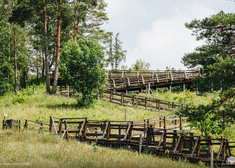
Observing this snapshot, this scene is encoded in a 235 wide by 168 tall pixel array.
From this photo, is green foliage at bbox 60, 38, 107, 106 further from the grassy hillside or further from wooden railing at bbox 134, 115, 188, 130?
wooden railing at bbox 134, 115, 188, 130

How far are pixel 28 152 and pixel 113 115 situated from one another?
45.9 feet

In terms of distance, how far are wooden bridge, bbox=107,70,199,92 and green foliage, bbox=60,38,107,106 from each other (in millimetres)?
7255

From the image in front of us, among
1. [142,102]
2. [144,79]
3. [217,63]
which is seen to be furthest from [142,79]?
[217,63]

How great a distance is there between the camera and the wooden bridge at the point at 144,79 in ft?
109

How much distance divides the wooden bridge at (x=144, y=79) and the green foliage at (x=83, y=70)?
7.26 metres

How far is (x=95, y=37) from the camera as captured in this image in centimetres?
3644

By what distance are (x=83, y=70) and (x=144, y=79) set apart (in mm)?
12504

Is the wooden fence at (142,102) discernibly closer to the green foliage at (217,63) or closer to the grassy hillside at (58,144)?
the grassy hillside at (58,144)

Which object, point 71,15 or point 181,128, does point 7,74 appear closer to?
point 71,15

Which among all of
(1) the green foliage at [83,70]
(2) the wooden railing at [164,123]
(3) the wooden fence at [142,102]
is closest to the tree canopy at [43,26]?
(1) the green foliage at [83,70]

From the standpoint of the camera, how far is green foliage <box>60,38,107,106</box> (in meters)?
25.2

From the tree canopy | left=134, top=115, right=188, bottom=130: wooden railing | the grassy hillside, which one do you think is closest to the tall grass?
the grassy hillside

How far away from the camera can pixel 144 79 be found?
34781mm

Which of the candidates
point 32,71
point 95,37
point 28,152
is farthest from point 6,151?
point 32,71
